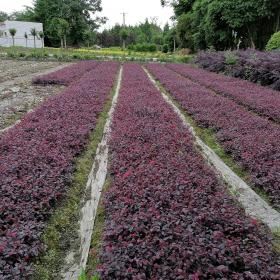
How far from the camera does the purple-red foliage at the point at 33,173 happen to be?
9.39ft

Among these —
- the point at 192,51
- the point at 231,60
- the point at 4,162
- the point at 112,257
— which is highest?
the point at 192,51

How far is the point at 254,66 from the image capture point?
1537 cm

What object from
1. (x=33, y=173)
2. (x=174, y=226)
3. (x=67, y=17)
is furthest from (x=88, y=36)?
(x=174, y=226)

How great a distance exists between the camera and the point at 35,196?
3707 mm

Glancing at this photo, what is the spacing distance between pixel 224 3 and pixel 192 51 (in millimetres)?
13713

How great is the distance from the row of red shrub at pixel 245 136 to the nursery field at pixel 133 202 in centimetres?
2

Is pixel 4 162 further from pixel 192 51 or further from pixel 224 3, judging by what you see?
pixel 192 51

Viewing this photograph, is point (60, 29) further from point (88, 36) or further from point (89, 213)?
point (89, 213)

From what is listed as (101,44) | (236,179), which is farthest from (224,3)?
(101,44)

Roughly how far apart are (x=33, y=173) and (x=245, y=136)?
4249 millimetres

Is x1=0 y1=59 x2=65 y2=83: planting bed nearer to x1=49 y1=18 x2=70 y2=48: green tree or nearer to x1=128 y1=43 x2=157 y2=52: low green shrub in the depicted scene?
x1=49 y1=18 x2=70 y2=48: green tree

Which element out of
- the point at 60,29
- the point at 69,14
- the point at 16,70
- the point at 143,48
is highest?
the point at 69,14

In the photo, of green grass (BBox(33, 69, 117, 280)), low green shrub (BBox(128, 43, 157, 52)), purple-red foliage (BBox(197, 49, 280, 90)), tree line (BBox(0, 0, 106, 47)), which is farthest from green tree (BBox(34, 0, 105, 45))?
green grass (BBox(33, 69, 117, 280))

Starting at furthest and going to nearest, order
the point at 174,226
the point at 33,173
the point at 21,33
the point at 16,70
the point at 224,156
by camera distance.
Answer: the point at 21,33, the point at 16,70, the point at 224,156, the point at 33,173, the point at 174,226
